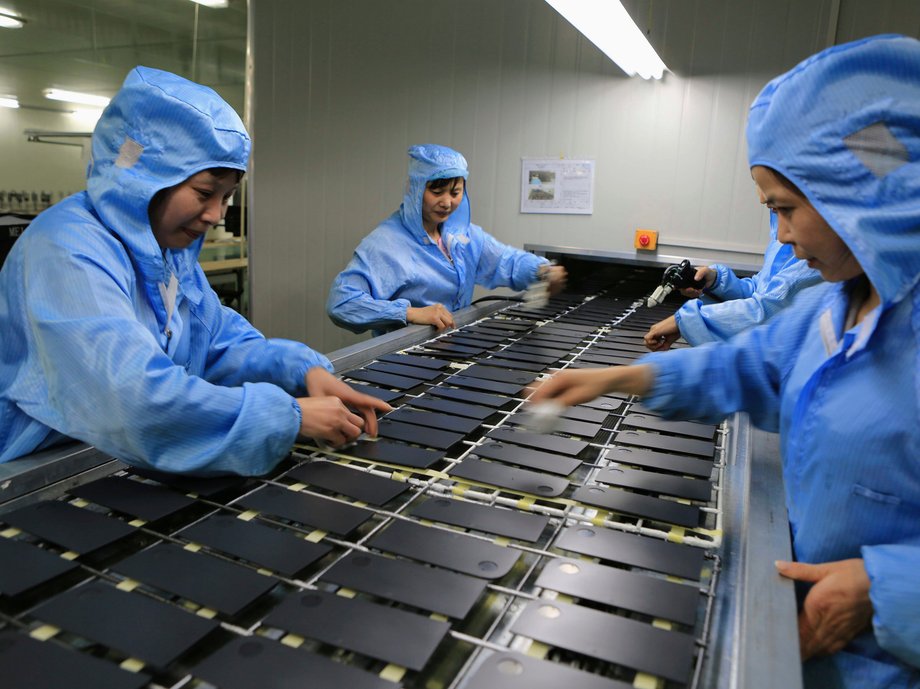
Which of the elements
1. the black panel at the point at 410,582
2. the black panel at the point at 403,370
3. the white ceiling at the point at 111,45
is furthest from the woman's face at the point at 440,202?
the white ceiling at the point at 111,45

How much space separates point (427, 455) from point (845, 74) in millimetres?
929

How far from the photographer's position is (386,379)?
185 cm

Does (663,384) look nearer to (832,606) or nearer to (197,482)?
(832,606)

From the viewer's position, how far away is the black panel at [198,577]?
85cm

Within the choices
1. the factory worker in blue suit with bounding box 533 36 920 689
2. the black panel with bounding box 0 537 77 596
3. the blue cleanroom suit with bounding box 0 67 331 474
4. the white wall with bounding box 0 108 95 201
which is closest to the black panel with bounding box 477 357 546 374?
the blue cleanroom suit with bounding box 0 67 331 474

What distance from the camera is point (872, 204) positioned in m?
0.84

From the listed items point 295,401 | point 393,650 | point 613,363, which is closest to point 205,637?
point 393,650

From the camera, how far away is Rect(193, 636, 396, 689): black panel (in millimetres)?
712

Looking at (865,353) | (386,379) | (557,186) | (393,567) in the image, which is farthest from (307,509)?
(557,186)

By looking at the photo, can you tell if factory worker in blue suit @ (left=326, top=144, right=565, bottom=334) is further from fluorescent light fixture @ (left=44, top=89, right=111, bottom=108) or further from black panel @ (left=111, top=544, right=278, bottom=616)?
fluorescent light fixture @ (left=44, top=89, right=111, bottom=108)

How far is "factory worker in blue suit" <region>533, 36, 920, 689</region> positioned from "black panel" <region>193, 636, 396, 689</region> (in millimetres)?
592

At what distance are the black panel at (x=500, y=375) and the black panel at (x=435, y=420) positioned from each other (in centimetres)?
35

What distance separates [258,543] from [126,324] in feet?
1.50

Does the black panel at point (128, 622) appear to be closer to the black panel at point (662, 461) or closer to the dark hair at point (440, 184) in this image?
the black panel at point (662, 461)
